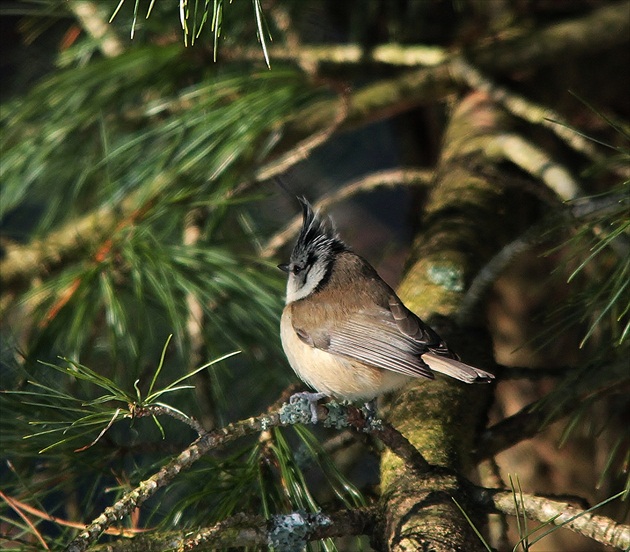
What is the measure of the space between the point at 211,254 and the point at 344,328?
10.9 inches

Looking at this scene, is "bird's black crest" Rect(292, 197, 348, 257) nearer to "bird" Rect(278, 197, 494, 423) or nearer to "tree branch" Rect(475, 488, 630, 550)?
"bird" Rect(278, 197, 494, 423)

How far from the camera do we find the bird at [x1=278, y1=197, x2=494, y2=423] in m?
1.39

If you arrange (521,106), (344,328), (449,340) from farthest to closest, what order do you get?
(521,106) < (344,328) < (449,340)

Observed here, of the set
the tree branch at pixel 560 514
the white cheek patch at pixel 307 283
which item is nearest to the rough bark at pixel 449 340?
the tree branch at pixel 560 514

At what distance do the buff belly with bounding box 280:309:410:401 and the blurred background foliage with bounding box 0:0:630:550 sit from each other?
0.31 ft

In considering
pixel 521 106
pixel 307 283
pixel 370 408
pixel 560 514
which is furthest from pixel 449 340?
pixel 521 106

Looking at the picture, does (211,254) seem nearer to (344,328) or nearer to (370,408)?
(344,328)

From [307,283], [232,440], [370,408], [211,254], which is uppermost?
[232,440]

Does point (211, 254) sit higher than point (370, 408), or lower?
higher

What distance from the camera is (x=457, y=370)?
1.27m

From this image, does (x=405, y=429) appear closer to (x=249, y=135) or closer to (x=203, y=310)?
(x=203, y=310)

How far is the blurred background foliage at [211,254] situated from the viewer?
130 cm

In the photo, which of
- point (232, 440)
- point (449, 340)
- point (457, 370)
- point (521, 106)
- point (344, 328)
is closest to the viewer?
point (232, 440)

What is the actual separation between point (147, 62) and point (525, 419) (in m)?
1.00
